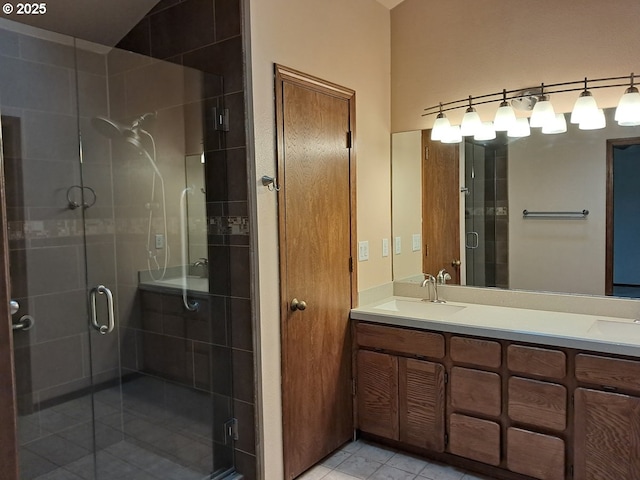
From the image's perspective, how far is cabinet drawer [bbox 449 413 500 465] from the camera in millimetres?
2471

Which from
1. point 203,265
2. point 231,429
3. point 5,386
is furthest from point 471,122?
point 5,386

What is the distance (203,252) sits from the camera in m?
2.44

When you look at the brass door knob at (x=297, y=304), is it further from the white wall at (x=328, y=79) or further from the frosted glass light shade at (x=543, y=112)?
the frosted glass light shade at (x=543, y=112)

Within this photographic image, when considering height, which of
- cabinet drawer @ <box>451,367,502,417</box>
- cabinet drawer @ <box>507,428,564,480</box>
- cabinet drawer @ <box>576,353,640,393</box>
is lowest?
cabinet drawer @ <box>507,428,564,480</box>

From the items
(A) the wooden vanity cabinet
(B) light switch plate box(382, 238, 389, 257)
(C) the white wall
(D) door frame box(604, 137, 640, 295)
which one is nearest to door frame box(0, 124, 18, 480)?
(C) the white wall

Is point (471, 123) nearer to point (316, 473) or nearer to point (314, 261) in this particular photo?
point (314, 261)

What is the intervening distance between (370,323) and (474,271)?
78cm

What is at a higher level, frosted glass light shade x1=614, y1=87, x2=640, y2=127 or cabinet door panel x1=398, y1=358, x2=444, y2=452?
frosted glass light shade x1=614, y1=87, x2=640, y2=127

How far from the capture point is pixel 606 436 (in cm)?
217

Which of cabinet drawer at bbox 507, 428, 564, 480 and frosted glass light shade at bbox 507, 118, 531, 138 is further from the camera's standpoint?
frosted glass light shade at bbox 507, 118, 531, 138

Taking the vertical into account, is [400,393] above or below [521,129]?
below

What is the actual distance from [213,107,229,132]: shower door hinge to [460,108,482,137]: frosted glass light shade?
4.84 ft

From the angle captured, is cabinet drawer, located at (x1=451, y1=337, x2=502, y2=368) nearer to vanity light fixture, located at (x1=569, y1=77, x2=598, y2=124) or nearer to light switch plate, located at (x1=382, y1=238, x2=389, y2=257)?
light switch plate, located at (x1=382, y1=238, x2=389, y2=257)

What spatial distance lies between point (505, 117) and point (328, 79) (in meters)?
1.05
